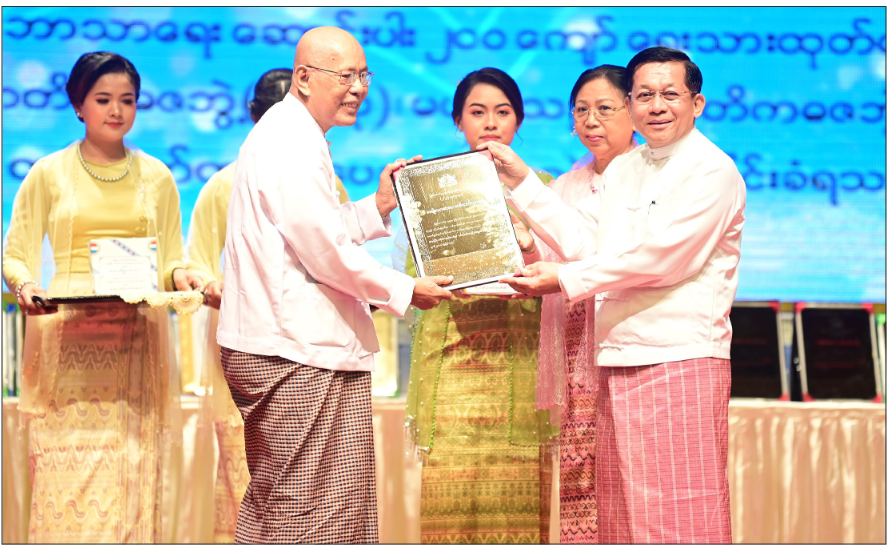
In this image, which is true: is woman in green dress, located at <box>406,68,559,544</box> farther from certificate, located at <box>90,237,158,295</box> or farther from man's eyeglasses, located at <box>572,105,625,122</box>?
certificate, located at <box>90,237,158,295</box>

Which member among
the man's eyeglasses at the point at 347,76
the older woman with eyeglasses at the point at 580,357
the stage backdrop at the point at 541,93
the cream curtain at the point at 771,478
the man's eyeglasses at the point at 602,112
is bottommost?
the cream curtain at the point at 771,478

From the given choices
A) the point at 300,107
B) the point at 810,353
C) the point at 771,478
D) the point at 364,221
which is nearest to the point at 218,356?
the point at 364,221

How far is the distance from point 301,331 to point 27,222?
4.94 feet

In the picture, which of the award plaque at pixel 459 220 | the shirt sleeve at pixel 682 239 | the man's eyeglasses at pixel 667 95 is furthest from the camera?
the award plaque at pixel 459 220

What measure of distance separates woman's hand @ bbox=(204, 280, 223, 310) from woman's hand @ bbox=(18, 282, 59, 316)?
0.54 m

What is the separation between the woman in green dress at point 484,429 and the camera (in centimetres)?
312

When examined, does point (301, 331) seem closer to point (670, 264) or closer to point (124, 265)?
point (670, 264)

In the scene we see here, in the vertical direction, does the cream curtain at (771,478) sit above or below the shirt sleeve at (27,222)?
below

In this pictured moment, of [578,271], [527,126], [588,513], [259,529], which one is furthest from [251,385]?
[527,126]

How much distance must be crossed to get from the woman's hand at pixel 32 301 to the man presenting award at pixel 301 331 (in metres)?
0.90

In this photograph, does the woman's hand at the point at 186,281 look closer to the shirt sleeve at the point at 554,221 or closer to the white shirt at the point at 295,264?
the white shirt at the point at 295,264

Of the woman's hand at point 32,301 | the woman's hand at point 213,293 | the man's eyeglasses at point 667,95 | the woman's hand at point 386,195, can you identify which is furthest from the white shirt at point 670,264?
the woman's hand at point 32,301

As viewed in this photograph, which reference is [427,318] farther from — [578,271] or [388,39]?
[388,39]

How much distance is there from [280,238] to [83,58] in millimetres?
1460
